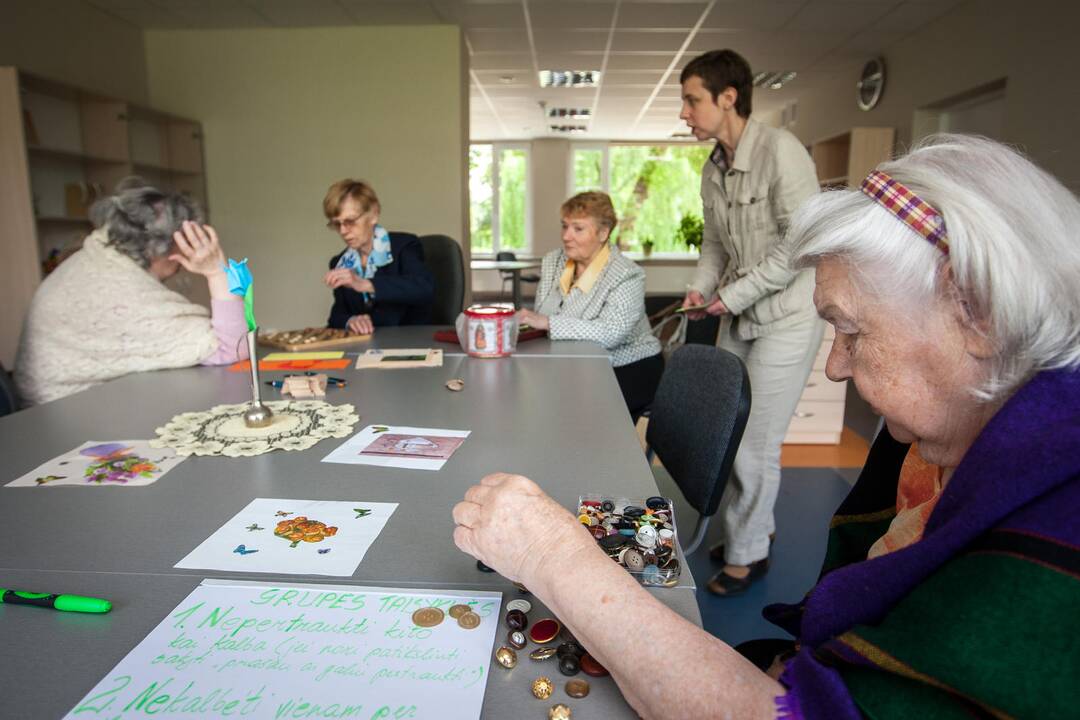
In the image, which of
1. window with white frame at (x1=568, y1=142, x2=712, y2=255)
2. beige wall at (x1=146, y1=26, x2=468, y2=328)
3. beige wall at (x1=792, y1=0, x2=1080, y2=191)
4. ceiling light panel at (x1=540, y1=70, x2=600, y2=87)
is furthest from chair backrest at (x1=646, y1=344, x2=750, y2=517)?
window with white frame at (x1=568, y1=142, x2=712, y2=255)

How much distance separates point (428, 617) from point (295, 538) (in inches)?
10.8

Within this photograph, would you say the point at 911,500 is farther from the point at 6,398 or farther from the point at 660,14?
the point at 660,14

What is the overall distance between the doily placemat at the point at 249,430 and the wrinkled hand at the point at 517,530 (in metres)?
0.59

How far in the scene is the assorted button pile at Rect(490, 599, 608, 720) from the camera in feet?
2.02

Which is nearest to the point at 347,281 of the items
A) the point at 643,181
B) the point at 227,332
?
the point at 227,332

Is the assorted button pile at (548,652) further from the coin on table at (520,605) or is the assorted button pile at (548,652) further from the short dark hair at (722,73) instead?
the short dark hair at (722,73)

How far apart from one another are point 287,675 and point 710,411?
105 centimetres

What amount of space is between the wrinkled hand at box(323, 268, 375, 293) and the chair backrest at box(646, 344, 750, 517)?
140 centimetres

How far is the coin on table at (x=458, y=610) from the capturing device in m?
0.71

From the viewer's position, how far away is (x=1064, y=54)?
11.7ft

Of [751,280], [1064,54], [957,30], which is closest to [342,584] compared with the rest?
[751,280]

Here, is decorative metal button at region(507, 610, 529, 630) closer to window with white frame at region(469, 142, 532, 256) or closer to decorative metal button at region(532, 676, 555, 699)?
decorative metal button at region(532, 676, 555, 699)

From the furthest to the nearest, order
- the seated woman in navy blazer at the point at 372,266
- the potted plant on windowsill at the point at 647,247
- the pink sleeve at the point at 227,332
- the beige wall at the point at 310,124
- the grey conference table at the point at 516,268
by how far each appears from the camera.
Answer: the potted plant on windowsill at the point at 647,247
the grey conference table at the point at 516,268
the beige wall at the point at 310,124
the seated woman in navy blazer at the point at 372,266
the pink sleeve at the point at 227,332

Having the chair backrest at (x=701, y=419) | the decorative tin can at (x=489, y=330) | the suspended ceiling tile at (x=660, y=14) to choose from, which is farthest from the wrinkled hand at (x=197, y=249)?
the suspended ceiling tile at (x=660, y=14)
